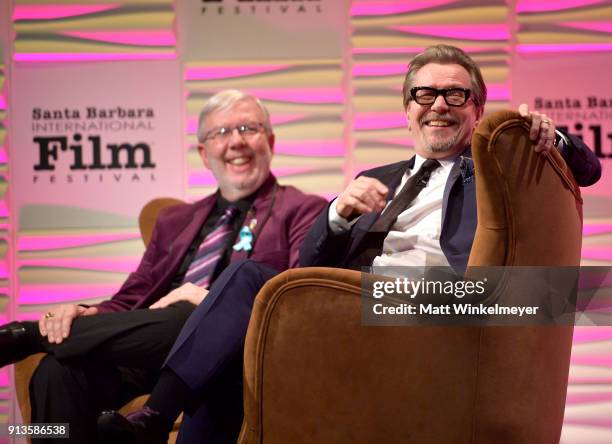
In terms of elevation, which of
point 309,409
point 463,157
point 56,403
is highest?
point 463,157

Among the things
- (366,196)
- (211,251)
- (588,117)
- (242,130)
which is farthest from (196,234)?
(588,117)

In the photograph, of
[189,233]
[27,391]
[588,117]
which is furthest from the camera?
[588,117]

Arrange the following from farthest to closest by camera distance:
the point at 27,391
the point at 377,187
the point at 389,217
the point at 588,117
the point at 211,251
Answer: the point at 588,117 → the point at 211,251 → the point at 389,217 → the point at 27,391 → the point at 377,187

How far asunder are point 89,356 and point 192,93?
1.85 meters

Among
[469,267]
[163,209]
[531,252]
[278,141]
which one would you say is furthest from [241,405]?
[278,141]

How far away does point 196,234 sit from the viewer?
2795 mm

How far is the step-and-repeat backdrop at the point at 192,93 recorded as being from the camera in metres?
3.66

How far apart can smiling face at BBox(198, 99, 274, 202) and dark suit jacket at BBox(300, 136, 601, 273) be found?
2.07 ft

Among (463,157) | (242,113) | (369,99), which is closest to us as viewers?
(463,157)

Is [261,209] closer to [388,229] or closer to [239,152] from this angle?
[239,152]

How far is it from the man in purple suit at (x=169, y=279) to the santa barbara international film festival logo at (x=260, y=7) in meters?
0.96

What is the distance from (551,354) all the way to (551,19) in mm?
2337

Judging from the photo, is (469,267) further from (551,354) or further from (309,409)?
(309,409)

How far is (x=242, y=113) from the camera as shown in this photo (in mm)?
2871
